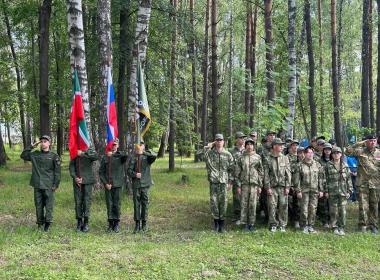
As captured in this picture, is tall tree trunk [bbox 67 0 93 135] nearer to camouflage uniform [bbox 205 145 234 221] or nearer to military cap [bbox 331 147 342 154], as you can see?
camouflage uniform [bbox 205 145 234 221]

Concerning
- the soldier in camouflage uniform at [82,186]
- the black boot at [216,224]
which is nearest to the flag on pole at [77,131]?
the soldier in camouflage uniform at [82,186]

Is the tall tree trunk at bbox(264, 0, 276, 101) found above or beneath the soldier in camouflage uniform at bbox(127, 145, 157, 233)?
above

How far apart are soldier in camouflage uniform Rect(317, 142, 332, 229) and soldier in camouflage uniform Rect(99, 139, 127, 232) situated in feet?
15.2

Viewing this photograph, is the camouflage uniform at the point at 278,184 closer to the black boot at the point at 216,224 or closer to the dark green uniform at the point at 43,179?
Answer: the black boot at the point at 216,224

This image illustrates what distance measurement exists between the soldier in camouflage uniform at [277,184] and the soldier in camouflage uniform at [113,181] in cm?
327

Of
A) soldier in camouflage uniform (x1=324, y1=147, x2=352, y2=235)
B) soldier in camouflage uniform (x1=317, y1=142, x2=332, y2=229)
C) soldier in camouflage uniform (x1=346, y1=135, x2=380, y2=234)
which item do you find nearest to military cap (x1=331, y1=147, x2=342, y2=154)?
soldier in camouflage uniform (x1=324, y1=147, x2=352, y2=235)

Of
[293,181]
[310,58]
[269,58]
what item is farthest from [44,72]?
[310,58]

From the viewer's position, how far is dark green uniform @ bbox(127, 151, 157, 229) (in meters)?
9.59

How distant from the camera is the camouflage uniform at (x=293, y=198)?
1019cm

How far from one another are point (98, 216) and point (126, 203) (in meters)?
1.43

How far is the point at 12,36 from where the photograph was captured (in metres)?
28.1

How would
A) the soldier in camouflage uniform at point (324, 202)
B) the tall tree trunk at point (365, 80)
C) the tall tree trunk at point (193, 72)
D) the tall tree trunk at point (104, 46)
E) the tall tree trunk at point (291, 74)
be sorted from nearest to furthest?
1. the soldier in camouflage uniform at point (324, 202)
2. the tall tree trunk at point (104, 46)
3. the tall tree trunk at point (291, 74)
4. the tall tree trunk at point (365, 80)
5. the tall tree trunk at point (193, 72)

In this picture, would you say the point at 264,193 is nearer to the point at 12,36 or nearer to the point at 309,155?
the point at 309,155

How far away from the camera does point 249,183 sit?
9859 mm
